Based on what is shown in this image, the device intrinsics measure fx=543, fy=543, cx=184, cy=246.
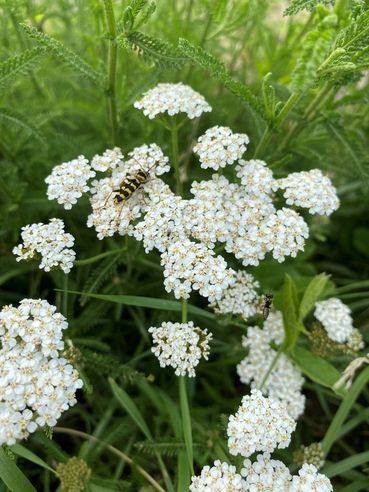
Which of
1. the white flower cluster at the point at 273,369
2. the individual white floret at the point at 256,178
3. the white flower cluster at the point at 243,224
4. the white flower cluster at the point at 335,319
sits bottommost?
the white flower cluster at the point at 273,369

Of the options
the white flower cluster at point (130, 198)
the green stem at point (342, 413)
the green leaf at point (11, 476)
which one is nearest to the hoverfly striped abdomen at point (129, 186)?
the white flower cluster at point (130, 198)

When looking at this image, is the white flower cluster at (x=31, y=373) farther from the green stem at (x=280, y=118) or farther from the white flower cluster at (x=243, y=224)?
the green stem at (x=280, y=118)

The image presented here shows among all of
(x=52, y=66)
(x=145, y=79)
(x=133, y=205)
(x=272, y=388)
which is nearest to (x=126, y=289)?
(x=133, y=205)

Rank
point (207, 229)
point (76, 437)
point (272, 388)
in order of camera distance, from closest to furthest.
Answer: point (207, 229) → point (272, 388) → point (76, 437)

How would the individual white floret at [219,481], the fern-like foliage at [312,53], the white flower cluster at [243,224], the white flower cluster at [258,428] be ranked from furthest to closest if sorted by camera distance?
the white flower cluster at [243,224], the white flower cluster at [258,428], the individual white floret at [219,481], the fern-like foliage at [312,53]

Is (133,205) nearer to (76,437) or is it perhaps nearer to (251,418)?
(251,418)

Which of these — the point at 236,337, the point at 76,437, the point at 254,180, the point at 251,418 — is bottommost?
the point at 76,437

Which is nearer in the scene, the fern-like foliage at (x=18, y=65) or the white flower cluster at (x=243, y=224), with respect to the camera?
the white flower cluster at (x=243, y=224)
